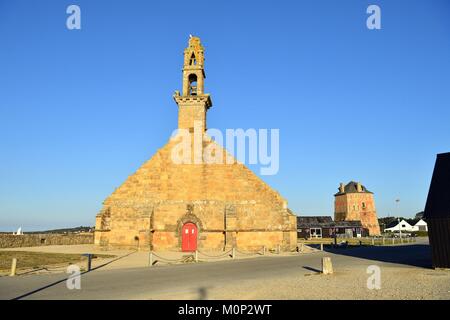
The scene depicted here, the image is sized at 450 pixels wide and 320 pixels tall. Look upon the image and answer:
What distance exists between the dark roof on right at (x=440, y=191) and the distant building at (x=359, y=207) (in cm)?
6495

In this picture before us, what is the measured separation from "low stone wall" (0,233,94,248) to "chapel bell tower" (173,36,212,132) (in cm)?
1909

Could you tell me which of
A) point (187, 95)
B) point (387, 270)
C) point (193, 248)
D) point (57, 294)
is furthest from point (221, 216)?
point (57, 294)

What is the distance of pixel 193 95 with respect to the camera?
29.5m

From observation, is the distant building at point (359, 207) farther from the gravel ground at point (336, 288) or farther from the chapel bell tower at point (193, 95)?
the gravel ground at point (336, 288)

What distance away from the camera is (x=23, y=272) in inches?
616

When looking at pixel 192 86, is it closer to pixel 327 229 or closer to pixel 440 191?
pixel 440 191

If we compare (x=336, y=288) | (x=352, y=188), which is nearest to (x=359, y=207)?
(x=352, y=188)

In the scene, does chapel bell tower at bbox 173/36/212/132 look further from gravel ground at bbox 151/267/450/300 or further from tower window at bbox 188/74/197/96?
gravel ground at bbox 151/267/450/300

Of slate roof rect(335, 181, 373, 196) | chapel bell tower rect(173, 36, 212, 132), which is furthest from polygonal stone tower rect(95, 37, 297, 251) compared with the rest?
slate roof rect(335, 181, 373, 196)

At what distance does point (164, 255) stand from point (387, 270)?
14343mm

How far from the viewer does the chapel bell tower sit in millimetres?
29047

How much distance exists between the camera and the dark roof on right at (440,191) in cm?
1558

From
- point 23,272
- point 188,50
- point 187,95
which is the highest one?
point 188,50
